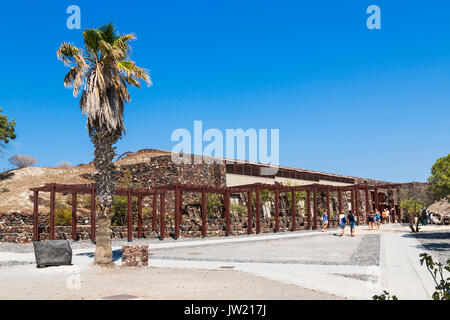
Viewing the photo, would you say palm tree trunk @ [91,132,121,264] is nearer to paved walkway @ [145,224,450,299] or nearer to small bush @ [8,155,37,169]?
paved walkway @ [145,224,450,299]

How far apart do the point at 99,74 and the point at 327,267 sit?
9406 mm

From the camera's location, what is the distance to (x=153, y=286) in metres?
8.91

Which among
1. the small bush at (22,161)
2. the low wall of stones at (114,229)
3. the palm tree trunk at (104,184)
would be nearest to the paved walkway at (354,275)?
the palm tree trunk at (104,184)

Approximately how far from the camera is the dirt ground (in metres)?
7.73

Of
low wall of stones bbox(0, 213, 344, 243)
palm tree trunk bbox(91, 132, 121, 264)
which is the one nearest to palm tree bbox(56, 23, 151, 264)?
palm tree trunk bbox(91, 132, 121, 264)

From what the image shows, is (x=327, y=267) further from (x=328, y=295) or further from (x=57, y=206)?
(x=57, y=206)

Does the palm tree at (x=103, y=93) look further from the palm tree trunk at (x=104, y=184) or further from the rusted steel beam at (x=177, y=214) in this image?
the rusted steel beam at (x=177, y=214)

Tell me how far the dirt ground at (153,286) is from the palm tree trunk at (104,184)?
5.20 ft

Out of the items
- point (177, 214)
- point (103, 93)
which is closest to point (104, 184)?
point (103, 93)

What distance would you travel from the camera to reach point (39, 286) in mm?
9242

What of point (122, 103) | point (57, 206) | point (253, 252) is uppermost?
point (122, 103)

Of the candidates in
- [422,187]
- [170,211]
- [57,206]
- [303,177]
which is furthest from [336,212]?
[57,206]

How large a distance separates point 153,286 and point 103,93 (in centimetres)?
737

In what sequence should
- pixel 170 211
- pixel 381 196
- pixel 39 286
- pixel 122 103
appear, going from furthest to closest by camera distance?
pixel 381 196
pixel 170 211
pixel 122 103
pixel 39 286
